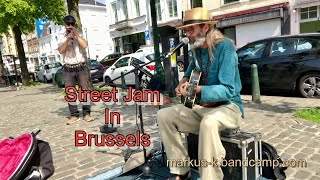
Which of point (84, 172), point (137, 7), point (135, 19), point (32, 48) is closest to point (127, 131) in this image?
point (84, 172)

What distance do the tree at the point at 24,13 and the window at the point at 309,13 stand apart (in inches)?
588

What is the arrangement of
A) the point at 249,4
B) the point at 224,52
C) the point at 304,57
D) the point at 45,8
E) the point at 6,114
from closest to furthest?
the point at 224,52 → the point at 304,57 → the point at 6,114 → the point at 45,8 → the point at 249,4

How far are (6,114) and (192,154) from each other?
730 centimetres

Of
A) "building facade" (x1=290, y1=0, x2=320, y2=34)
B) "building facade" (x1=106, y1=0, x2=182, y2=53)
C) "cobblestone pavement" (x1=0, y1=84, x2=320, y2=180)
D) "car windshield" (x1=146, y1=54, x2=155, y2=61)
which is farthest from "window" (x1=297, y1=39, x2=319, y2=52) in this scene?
"building facade" (x1=106, y1=0, x2=182, y2=53)

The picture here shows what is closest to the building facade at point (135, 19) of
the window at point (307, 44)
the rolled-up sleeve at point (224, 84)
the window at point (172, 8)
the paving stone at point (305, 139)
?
the window at point (172, 8)

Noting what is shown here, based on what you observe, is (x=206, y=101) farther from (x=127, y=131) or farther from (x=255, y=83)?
(x=255, y=83)

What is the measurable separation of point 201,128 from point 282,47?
5577 millimetres

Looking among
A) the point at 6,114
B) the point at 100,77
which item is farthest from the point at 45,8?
→ the point at 6,114

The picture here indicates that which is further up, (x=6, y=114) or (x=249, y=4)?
(x=249, y=4)

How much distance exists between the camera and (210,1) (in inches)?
910

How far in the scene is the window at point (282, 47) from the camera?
6.99m

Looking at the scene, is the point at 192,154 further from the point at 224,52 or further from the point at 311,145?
the point at 311,145

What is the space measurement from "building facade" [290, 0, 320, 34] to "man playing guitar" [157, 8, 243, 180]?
17125 mm

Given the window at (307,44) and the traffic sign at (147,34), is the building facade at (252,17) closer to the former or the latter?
the traffic sign at (147,34)
